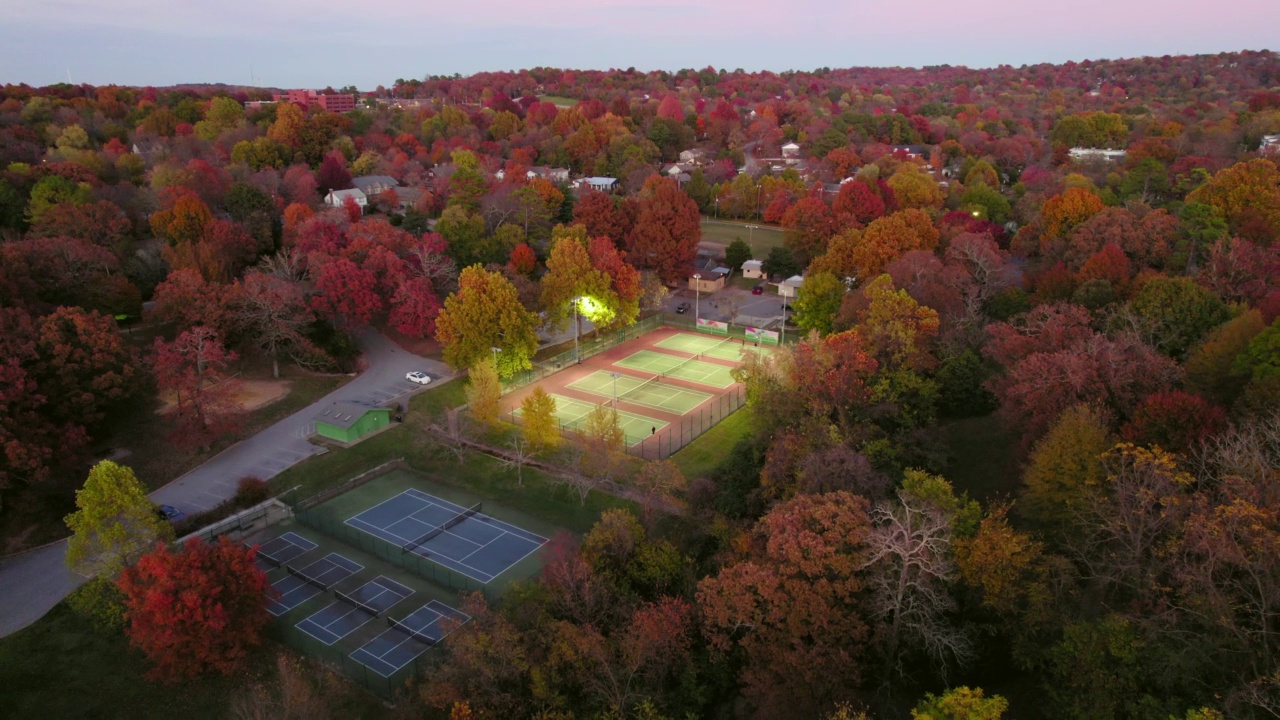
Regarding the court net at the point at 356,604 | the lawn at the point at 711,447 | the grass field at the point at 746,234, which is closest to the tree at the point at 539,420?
the lawn at the point at 711,447

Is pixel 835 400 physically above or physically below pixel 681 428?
above

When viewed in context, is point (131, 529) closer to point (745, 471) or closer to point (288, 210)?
point (745, 471)

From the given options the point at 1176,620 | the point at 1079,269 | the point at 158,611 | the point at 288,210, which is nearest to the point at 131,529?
the point at 158,611

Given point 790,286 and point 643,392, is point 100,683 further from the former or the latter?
point 790,286

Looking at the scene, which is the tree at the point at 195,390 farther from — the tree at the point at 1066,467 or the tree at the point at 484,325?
the tree at the point at 1066,467

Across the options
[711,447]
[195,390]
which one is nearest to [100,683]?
[195,390]

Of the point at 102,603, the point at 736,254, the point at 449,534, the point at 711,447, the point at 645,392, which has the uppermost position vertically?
the point at 736,254
